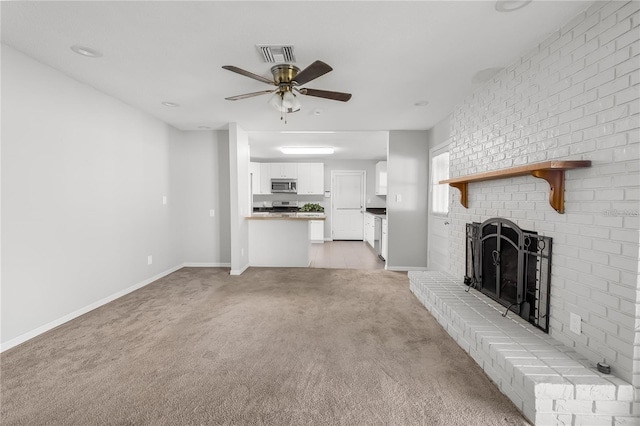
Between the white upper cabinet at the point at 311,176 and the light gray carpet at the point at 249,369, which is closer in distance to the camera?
the light gray carpet at the point at 249,369

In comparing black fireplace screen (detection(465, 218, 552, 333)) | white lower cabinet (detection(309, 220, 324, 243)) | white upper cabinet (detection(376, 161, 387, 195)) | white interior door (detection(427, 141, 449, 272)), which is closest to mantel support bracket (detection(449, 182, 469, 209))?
black fireplace screen (detection(465, 218, 552, 333))

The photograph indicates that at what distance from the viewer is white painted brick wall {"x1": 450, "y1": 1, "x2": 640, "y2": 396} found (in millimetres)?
1491

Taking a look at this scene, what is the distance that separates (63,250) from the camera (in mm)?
2777

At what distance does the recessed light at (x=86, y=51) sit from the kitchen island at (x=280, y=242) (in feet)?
10.5

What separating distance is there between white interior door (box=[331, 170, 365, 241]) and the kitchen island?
10.8 ft

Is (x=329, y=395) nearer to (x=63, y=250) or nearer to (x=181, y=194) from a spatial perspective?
(x=63, y=250)

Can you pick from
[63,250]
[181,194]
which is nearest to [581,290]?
[63,250]

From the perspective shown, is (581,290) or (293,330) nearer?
(581,290)

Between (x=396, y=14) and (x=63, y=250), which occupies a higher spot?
(x=396, y=14)

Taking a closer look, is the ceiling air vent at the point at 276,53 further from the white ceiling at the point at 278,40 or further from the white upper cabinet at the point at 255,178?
the white upper cabinet at the point at 255,178

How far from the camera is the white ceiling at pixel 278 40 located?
5.94 feet

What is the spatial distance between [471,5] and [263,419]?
8.60ft

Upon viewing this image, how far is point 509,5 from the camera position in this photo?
174cm

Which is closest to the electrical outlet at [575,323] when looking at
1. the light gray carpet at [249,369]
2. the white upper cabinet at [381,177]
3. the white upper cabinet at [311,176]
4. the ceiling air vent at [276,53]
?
the light gray carpet at [249,369]
